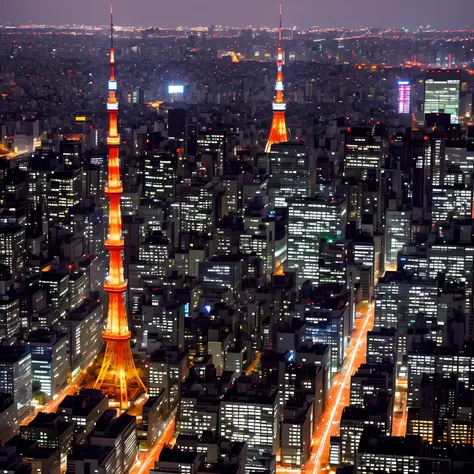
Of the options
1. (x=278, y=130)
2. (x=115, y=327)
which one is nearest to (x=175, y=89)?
(x=278, y=130)

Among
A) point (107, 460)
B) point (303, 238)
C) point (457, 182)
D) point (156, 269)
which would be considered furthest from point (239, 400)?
point (457, 182)

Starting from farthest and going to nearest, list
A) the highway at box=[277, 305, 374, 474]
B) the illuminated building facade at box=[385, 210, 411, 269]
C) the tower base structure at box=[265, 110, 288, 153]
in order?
1. the tower base structure at box=[265, 110, 288, 153]
2. the illuminated building facade at box=[385, 210, 411, 269]
3. the highway at box=[277, 305, 374, 474]

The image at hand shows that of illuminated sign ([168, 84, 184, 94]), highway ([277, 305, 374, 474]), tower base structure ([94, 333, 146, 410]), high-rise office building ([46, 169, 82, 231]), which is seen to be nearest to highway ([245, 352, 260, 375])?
highway ([277, 305, 374, 474])

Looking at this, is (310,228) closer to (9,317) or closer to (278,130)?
(9,317)

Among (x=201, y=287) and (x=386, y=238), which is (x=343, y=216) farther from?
(x=201, y=287)

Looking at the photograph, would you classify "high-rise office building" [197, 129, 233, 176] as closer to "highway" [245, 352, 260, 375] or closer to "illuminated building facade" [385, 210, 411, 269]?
"illuminated building facade" [385, 210, 411, 269]

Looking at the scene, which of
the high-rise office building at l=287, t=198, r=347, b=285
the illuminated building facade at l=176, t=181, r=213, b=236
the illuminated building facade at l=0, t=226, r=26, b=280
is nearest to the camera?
the illuminated building facade at l=0, t=226, r=26, b=280

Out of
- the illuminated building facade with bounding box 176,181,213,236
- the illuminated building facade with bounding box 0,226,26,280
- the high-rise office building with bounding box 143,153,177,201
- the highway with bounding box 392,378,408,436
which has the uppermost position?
the high-rise office building with bounding box 143,153,177,201
